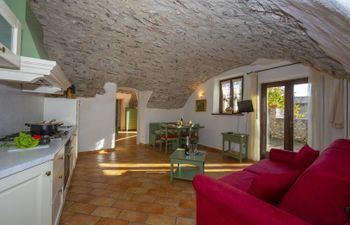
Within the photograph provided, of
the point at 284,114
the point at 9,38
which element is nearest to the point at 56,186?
the point at 9,38

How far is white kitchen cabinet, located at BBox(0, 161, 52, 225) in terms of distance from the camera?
103 cm

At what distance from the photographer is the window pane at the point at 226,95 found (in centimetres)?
541

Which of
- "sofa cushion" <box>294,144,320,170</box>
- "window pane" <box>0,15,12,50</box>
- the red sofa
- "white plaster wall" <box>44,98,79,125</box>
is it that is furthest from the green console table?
"window pane" <box>0,15,12,50</box>

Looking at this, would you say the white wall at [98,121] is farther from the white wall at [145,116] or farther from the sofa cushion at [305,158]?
the sofa cushion at [305,158]

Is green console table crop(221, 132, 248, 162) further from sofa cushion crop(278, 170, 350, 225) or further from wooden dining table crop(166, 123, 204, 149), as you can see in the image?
sofa cushion crop(278, 170, 350, 225)

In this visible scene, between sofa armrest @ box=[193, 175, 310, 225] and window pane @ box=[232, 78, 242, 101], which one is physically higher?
window pane @ box=[232, 78, 242, 101]

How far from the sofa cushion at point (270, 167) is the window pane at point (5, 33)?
8.86 ft

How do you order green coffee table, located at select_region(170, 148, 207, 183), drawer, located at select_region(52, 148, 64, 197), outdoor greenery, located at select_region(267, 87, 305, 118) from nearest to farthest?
drawer, located at select_region(52, 148, 64, 197) → green coffee table, located at select_region(170, 148, 207, 183) → outdoor greenery, located at select_region(267, 87, 305, 118)

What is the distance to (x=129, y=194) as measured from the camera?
2.50 m

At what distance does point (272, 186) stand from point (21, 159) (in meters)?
1.71

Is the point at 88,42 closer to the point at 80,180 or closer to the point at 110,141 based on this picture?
the point at 80,180

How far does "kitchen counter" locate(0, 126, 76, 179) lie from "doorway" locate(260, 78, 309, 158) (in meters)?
4.41

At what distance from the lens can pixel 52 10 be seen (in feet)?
8.45

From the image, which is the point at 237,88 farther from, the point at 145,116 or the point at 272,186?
the point at 272,186
